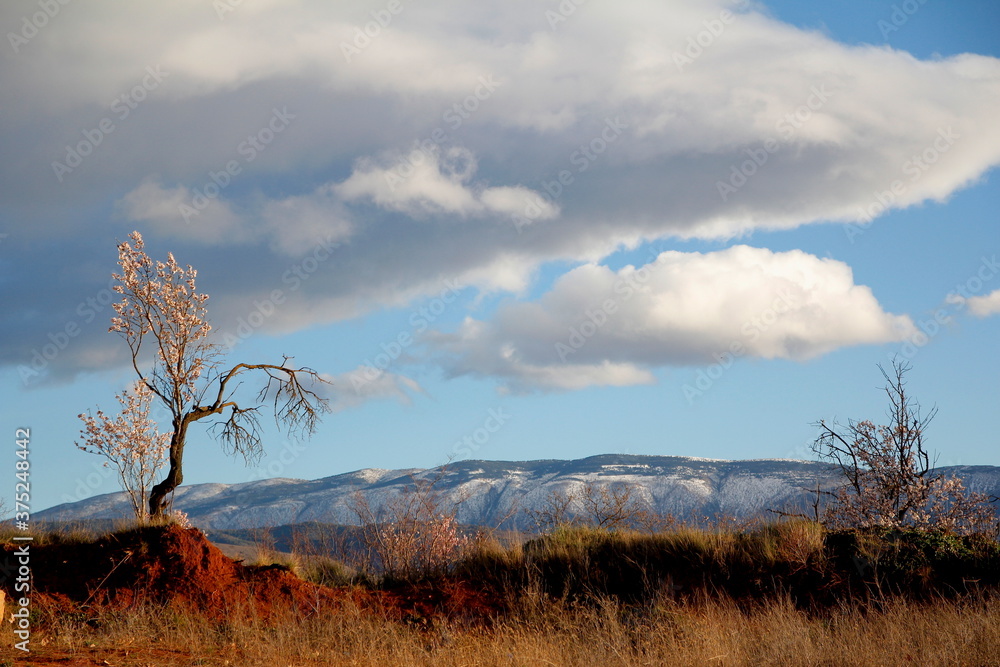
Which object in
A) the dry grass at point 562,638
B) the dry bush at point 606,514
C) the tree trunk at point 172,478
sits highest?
the tree trunk at point 172,478

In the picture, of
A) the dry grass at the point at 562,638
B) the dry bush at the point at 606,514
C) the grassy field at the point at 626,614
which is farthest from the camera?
the dry bush at the point at 606,514

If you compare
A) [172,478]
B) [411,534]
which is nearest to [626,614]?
[411,534]

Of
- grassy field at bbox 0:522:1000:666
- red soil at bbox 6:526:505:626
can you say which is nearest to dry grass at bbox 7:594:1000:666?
grassy field at bbox 0:522:1000:666

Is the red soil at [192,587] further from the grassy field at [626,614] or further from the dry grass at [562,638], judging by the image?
the dry grass at [562,638]

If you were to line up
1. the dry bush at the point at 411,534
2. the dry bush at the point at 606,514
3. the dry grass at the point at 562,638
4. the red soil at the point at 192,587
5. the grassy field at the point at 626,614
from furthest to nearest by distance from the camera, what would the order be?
the dry bush at the point at 606,514
the dry bush at the point at 411,534
the red soil at the point at 192,587
the grassy field at the point at 626,614
the dry grass at the point at 562,638

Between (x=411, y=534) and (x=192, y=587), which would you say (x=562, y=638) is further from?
(x=192, y=587)

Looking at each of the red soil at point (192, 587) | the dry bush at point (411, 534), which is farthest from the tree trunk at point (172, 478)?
the dry bush at point (411, 534)

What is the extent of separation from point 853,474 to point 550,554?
36.0ft

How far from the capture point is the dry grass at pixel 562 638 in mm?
11562

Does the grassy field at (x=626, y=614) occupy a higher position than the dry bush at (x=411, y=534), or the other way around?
the dry bush at (x=411, y=534)

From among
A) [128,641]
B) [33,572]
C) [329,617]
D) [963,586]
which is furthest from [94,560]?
[963,586]

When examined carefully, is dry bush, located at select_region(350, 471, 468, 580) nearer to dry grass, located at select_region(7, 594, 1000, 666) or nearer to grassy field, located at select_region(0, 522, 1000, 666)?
grassy field, located at select_region(0, 522, 1000, 666)

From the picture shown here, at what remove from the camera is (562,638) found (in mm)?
13461

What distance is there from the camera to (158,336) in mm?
20438
